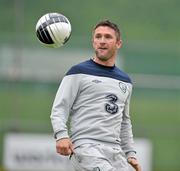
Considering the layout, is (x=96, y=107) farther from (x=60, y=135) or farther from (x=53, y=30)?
(x=53, y=30)

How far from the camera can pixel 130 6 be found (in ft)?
66.9

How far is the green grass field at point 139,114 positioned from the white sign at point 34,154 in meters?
0.81

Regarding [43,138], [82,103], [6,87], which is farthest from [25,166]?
[82,103]

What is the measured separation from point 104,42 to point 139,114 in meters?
11.6

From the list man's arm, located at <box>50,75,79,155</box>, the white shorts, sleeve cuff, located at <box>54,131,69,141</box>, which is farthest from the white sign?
sleeve cuff, located at <box>54,131,69,141</box>

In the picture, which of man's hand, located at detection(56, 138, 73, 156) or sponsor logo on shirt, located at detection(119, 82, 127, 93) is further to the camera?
sponsor logo on shirt, located at detection(119, 82, 127, 93)

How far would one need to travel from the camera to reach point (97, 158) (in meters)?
8.09

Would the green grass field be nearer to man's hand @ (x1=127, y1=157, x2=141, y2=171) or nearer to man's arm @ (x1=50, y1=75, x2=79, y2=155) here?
man's hand @ (x1=127, y1=157, x2=141, y2=171)

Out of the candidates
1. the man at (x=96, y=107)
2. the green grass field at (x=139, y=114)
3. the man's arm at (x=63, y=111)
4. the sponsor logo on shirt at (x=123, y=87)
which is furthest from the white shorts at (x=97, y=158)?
the green grass field at (x=139, y=114)

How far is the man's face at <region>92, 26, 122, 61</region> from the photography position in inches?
326

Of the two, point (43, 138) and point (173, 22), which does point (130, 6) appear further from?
point (43, 138)

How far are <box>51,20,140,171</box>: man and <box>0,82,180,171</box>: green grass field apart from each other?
10.6 metres

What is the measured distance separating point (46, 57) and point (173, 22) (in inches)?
104

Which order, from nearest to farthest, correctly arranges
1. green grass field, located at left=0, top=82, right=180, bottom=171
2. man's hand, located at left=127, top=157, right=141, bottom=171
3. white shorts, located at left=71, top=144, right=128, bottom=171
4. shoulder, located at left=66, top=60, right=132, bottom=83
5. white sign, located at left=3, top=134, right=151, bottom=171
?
white shorts, located at left=71, top=144, right=128, bottom=171 < shoulder, located at left=66, top=60, right=132, bottom=83 < man's hand, located at left=127, top=157, right=141, bottom=171 < white sign, located at left=3, top=134, right=151, bottom=171 < green grass field, located at left=0, top=82, right=180, bottom=171
